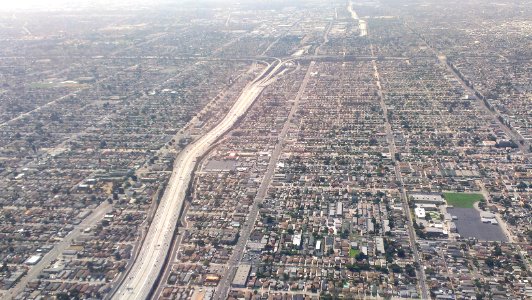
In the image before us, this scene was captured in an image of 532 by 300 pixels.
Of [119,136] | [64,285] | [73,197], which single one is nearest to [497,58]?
[119,136]

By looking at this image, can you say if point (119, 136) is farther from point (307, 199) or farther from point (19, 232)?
point (307, 199)

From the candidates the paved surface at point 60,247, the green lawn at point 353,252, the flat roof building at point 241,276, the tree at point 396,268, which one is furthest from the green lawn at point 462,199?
the paved surface at point 60,247

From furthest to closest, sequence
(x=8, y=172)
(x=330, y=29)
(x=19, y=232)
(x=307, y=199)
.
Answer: (x=330, y=29)
(x=8, y=172)
(x=307, y=199)
(x=19, y=232)

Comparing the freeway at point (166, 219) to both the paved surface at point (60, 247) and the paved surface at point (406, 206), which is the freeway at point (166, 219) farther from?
the paved surface at point (406, 206)

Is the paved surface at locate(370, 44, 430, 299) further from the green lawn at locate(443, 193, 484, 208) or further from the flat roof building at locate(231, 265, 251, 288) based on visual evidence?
the flat roof building at locate(231, 265, 251, 288)

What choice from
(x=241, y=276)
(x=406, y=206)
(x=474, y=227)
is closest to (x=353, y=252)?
(x=406, y=206)
